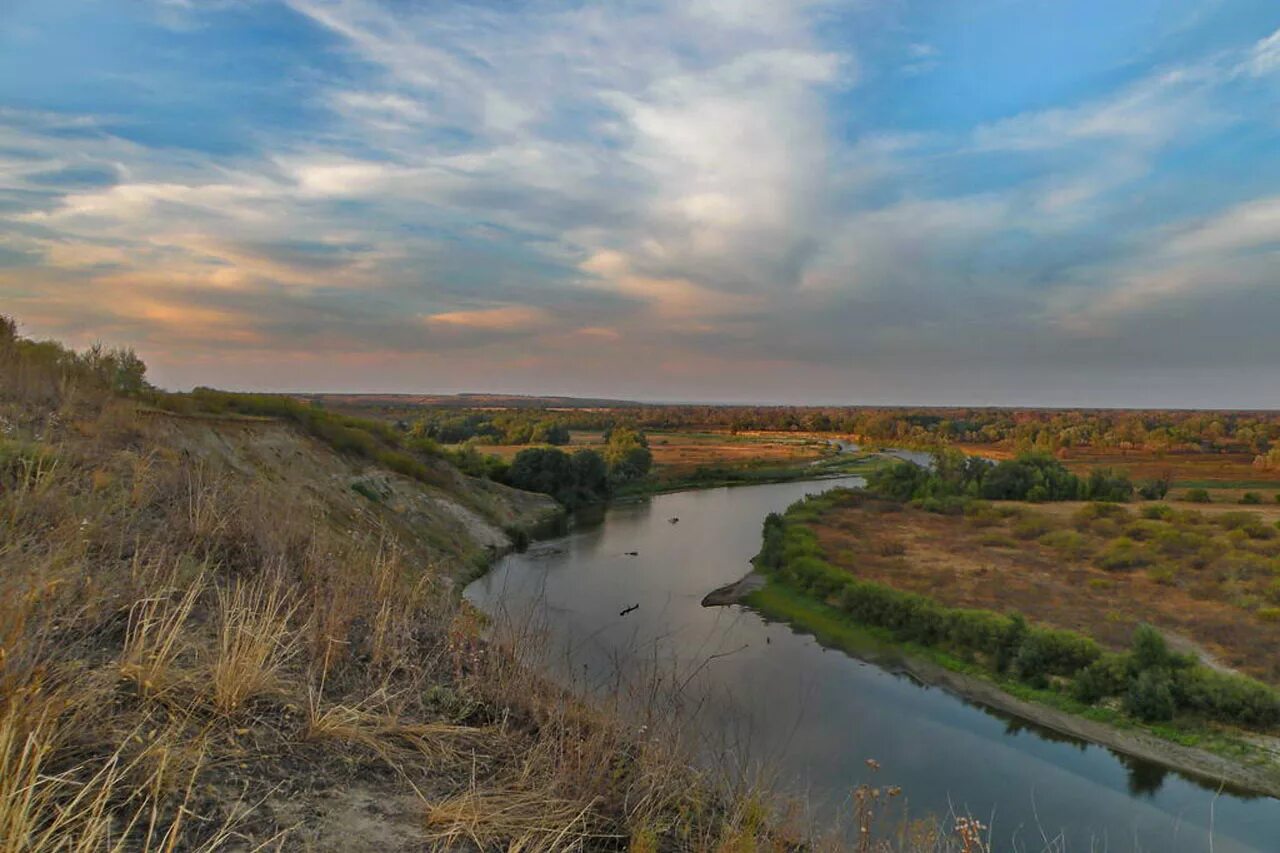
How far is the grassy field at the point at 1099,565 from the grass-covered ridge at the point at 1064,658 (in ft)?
8.62

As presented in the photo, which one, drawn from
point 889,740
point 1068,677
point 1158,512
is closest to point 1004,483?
point 1158,512

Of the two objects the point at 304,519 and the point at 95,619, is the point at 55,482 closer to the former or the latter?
the point at 304,519

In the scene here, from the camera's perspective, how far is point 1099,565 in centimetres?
2988

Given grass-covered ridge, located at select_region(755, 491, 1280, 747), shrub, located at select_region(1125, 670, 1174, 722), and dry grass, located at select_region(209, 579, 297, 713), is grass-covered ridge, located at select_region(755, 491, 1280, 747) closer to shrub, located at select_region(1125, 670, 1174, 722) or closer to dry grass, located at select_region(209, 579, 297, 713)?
shrub, located at select_region(1125, 670, 1174, 722)

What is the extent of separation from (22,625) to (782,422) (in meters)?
145

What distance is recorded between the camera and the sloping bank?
14492 mm

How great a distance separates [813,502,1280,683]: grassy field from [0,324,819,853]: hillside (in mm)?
21925

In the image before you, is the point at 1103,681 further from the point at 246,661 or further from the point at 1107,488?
the point at 1107,488

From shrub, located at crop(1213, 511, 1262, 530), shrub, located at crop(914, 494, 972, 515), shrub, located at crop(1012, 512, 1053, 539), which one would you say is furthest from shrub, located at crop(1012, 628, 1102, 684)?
shrub, located at crop(914, 494, 972, 515)

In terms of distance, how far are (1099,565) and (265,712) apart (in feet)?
116

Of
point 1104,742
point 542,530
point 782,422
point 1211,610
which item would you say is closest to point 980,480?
point 1211,610

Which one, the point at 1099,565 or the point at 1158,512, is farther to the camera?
the point at 1158,512

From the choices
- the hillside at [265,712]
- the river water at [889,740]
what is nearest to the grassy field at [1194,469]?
the river water at [889,740]

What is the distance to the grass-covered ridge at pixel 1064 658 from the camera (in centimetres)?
1522
